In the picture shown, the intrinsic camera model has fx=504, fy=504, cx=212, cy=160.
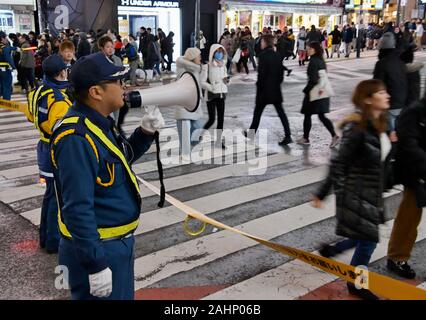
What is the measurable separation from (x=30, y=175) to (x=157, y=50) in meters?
13.6

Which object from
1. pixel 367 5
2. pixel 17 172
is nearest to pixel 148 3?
pixel 17 172

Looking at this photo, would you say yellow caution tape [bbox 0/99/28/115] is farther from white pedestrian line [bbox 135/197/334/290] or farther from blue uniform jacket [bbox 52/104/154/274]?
blue uniform jacket [bbox 52/104/154/274]

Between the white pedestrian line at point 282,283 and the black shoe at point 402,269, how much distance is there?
279 millimetres

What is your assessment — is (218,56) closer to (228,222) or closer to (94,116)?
(228,222)

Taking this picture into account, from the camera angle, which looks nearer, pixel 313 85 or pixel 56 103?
pixel 56 103

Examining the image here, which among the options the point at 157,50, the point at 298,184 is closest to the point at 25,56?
the point at 157,50

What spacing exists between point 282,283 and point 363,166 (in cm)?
134

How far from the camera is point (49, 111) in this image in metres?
4.81

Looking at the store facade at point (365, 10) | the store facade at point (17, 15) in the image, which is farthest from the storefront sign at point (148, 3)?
the store facade at point (365, 10)

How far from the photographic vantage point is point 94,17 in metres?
25.3

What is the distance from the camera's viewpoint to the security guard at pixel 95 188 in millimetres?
2502

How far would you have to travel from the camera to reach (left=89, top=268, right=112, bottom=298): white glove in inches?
100

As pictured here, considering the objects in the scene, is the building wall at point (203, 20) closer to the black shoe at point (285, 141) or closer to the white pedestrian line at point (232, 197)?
the black shoe at point (285, 141)
